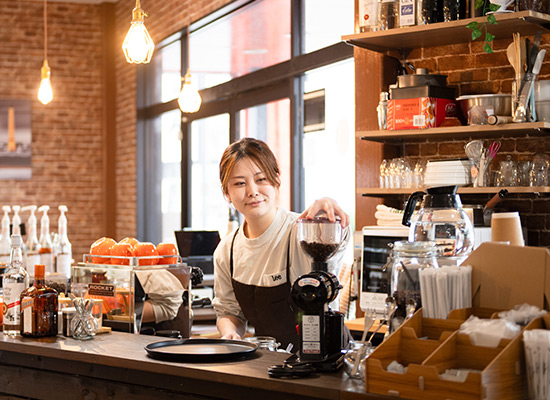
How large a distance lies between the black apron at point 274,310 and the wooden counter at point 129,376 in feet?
1.72

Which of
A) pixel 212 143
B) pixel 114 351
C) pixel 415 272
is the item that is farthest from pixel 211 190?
pixel 415 272

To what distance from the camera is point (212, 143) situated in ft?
26.4

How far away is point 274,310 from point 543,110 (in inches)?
74.2

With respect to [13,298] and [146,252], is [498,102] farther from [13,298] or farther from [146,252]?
[13,298]

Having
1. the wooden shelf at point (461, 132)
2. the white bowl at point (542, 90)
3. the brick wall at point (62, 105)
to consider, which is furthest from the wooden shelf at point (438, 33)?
the brick wall at point (62, 105)

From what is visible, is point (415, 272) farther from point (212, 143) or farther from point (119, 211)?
point (119, 211)

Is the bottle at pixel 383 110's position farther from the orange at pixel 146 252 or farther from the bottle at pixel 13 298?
the bottle at pixel 13 298

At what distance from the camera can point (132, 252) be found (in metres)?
3.07

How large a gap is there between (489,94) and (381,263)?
42.9 inches

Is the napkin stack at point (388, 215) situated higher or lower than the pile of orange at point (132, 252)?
higher

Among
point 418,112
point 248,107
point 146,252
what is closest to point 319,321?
point 146,252

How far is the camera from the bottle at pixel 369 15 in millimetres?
4570

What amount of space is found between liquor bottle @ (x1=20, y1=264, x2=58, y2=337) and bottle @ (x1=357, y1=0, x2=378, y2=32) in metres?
2.61

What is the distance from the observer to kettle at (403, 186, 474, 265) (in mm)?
2318
